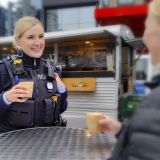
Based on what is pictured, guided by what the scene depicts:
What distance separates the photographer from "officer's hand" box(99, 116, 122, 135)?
1.64 metres

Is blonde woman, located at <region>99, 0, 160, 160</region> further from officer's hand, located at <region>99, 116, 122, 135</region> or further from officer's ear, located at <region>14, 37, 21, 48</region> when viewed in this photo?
officer's ear, located at <region>14, 37, 21, 48</region>

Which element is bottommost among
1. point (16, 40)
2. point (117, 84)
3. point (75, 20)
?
point (117, 84)

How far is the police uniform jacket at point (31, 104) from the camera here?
7.30ft

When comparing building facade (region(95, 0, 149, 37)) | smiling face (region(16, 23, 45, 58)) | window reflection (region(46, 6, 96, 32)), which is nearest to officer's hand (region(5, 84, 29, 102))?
smiling face (region(16, 23, 45, 58))

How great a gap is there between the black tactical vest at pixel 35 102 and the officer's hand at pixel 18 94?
0.40 feet

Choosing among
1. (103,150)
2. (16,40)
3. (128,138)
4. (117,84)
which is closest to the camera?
(128,138)

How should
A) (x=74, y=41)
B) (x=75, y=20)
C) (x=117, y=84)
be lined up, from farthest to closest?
(x=75, y=20) < (x=74, y=41) < (x=117, y=84)

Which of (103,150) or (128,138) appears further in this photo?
(103,150)

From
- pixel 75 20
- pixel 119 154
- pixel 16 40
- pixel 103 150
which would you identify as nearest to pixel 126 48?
pixel 75 20

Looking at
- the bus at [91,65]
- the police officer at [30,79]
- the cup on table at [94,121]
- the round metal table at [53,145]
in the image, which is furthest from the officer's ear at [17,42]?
the bus at [91,65]

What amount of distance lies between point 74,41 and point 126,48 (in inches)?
46.9

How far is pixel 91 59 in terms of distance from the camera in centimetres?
813

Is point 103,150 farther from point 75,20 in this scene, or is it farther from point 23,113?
Answer: point 75,20

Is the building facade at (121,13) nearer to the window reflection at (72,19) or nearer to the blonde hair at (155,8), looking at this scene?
the window reflection at (72,19)
